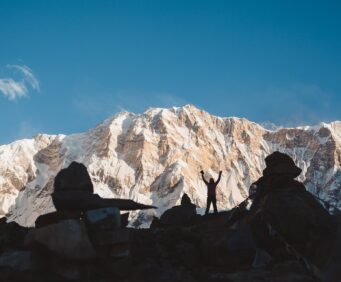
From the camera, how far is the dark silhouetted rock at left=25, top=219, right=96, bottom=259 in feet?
34.4

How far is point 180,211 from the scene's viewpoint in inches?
878

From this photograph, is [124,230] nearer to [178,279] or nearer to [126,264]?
[126,264]

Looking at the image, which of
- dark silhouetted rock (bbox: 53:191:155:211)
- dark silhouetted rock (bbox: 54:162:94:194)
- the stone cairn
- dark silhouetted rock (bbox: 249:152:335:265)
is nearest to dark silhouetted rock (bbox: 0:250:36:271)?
the stone cairn

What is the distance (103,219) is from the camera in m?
11.2

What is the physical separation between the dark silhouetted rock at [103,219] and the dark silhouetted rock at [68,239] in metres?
0.33

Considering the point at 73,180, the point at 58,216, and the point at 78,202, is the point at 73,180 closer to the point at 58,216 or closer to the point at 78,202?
the point at 78,202

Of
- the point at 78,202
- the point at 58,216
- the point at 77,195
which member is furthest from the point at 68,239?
the point at 77,195

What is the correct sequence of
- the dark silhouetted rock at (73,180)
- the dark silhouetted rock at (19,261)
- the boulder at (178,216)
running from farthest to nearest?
the boulder at (178,216) → the dark silhouetted rock at (73,180) → the dark silhouetted rock at (19,261)

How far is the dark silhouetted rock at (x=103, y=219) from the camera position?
36.4 ft

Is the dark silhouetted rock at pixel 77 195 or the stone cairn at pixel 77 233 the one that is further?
the dark silhouetted rock at pixel 77 195

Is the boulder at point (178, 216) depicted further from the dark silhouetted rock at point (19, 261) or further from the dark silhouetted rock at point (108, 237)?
the dark silhouetted rock at point (19, 261)

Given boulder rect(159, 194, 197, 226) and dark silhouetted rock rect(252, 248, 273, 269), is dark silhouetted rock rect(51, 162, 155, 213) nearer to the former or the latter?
dark silhouetted rock rect(252, 248, 273, 269)

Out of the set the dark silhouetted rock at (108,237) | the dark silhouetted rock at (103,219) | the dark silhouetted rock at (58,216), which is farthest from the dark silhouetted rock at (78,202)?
the dark silhouetted rock at (108,237)

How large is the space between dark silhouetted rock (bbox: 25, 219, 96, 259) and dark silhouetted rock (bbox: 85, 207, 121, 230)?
1.09ft
